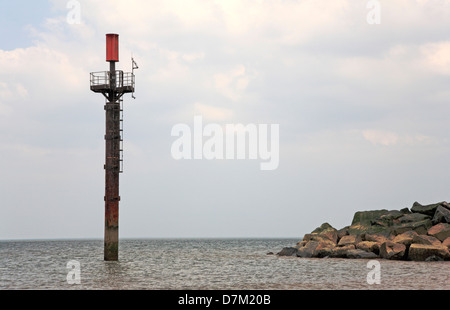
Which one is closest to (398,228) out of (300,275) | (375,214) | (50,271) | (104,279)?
(375,214)

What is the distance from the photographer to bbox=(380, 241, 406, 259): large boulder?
39.0 m

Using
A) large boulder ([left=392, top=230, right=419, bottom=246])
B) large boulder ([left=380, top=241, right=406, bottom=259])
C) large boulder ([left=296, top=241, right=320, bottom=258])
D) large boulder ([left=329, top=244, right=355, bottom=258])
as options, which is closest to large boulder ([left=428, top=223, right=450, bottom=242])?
large boulder ([left=392, top=230, right=419, bottom=246])

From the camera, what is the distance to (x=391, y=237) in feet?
136

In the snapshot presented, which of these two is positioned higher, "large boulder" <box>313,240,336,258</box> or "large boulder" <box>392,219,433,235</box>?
"large boulder" <box>392,219,433,235</box>

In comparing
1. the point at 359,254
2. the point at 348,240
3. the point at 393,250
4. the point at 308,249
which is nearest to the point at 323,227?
the point at 308,249

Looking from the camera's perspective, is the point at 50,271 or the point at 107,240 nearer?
the point at 107,240

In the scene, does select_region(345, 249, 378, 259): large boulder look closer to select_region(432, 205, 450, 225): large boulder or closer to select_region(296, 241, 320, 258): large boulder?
select_region(296, 241, 320, 258): large boulder

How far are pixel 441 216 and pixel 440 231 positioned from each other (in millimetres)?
2148

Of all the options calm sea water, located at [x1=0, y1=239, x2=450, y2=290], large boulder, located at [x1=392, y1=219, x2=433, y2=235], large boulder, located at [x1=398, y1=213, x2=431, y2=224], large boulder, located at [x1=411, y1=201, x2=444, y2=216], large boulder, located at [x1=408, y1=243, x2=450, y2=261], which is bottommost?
calm sea water, located at [x1=0, y1=239, x2=450, y2=290]

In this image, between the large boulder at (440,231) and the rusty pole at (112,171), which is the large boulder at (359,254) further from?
the rusty pole at (112,171)

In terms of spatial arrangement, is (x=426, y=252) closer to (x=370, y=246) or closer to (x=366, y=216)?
(x=370, y=246)
